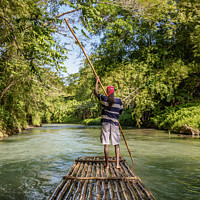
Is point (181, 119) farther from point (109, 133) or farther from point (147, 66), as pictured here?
point (109, 133)

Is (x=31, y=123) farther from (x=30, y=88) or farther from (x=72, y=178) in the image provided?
(x=72, y=178)

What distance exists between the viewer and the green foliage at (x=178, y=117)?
12477 millimetres

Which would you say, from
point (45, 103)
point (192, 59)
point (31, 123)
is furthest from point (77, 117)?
point (192, 59)

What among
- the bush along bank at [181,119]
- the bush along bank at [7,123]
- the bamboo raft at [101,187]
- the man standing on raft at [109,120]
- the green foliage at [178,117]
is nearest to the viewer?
the bamboo raft at [101,187]

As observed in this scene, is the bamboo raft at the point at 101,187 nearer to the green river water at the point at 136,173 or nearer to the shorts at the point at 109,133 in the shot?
the green river water at the point at 136,173

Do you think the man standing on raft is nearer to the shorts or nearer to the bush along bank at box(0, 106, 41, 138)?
the shorts

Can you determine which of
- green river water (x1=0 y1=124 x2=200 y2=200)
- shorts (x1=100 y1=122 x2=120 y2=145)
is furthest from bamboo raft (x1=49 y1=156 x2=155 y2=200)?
shorts (x1=100 y1=122 x2=120 y2=145)

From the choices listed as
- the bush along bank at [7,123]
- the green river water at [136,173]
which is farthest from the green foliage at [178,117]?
the bush along bank at [7,123]

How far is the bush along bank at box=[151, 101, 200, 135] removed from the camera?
1207cm

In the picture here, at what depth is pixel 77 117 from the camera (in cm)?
3844

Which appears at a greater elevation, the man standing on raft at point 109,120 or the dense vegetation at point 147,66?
the dense vegetation at point 147,66

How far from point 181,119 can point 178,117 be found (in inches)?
15.6

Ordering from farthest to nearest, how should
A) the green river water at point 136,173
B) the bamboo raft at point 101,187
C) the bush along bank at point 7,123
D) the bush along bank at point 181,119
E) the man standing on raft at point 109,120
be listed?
the bush along bank at point 181,119 → the bush along bank at point 7,123 → the man standing on raft at point 109,120 → the green river water at point 136,173 → the bamboo raft at point 101,187

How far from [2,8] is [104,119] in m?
3.98
